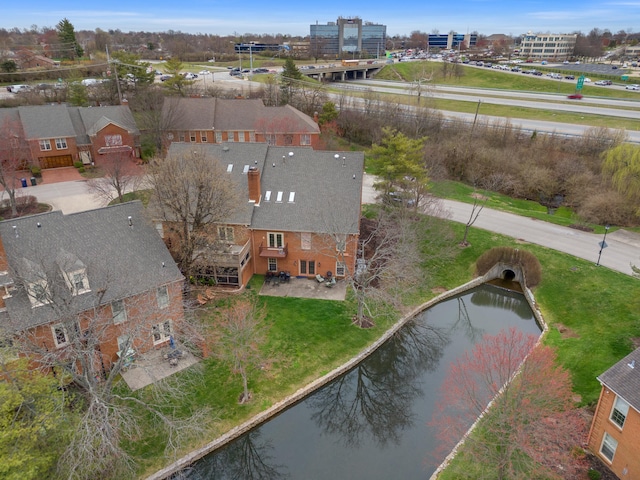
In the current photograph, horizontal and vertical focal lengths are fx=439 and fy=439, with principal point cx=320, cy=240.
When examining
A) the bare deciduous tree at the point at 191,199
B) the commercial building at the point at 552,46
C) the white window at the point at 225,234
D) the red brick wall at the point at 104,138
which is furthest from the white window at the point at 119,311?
the commercial building at the point at 552,46

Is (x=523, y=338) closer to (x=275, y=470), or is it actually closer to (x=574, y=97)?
(x=275, y=470)

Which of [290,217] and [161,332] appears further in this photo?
[290,217]

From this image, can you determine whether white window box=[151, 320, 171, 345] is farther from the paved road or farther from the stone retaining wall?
the paved road

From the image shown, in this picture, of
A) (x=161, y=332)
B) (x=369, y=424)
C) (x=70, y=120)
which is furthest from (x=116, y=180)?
(x=369, y=424)

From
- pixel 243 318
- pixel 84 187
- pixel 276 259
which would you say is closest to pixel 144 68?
pixel 84 187

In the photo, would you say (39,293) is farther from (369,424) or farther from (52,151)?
(52,151)

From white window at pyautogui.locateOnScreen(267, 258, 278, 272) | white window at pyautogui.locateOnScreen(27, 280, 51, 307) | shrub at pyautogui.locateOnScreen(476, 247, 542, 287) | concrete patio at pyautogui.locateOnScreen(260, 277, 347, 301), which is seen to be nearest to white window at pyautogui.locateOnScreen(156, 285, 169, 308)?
white window at pyautogui.locateOnScreen(27, 280, 51, 307)
